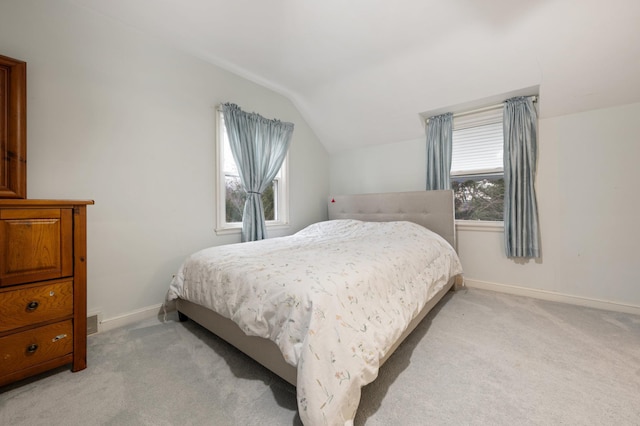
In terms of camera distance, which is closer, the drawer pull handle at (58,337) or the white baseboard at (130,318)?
the drawer pull handle at (58,337)

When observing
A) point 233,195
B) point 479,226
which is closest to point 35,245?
point 233,195

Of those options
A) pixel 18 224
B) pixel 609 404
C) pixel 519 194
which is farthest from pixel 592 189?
pixel 18 224

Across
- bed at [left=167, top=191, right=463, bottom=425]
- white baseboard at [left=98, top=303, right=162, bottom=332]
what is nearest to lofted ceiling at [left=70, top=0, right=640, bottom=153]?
bed at [left=167, top=191, right=463, bottom=425]

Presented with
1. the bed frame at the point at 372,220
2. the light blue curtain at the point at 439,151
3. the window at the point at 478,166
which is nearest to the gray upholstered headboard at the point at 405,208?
the bed frame at the point at 372,220

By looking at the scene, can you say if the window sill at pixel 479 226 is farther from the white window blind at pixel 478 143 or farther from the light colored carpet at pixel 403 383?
the light colored carpet at pixel 403 383

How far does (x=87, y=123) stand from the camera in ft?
6.36

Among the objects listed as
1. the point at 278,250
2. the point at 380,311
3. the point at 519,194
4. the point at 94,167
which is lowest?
the point at 380,311

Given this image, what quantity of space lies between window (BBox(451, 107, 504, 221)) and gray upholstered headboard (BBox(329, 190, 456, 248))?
45 centimetres

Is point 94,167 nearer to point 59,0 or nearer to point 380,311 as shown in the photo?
point 59,0

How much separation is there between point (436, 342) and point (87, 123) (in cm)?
306

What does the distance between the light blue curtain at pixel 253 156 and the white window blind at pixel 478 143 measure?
2168 millimetres

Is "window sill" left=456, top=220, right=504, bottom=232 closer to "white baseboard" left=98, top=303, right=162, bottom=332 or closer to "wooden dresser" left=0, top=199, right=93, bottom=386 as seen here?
"white baseboard" left=98, top=303, right=162, bottom=332

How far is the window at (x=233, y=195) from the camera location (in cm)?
270

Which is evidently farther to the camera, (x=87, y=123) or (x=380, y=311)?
(x=87, y=123)
